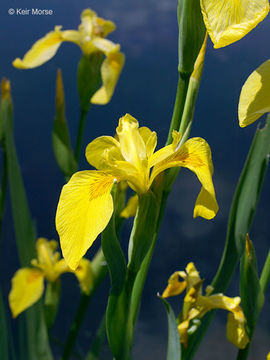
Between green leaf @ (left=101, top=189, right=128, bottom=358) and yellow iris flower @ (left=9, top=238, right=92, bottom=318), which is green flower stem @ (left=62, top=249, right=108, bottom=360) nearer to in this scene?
yellow iris flower @ (left=9, top=238, right=92, bottom=318)

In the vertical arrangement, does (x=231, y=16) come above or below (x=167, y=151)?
above

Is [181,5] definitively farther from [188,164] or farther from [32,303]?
[32,303]

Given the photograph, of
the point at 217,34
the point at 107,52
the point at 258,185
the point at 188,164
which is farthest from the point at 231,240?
the point at 107,52

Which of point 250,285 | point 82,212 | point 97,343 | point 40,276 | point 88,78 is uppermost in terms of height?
point 88,78

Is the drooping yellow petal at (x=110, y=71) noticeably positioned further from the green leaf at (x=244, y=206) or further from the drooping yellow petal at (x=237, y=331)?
the drooping yellow petal at (x=237, y=331)

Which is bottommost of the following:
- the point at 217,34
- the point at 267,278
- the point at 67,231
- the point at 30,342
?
the point at 30,342

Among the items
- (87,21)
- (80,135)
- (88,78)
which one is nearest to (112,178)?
(80,135)

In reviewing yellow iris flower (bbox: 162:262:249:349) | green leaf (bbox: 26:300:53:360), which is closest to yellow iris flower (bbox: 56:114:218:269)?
yellow iris flower (bbox: 162:262:249:349)

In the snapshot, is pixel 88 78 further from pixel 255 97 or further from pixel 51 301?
pixel 255 97
